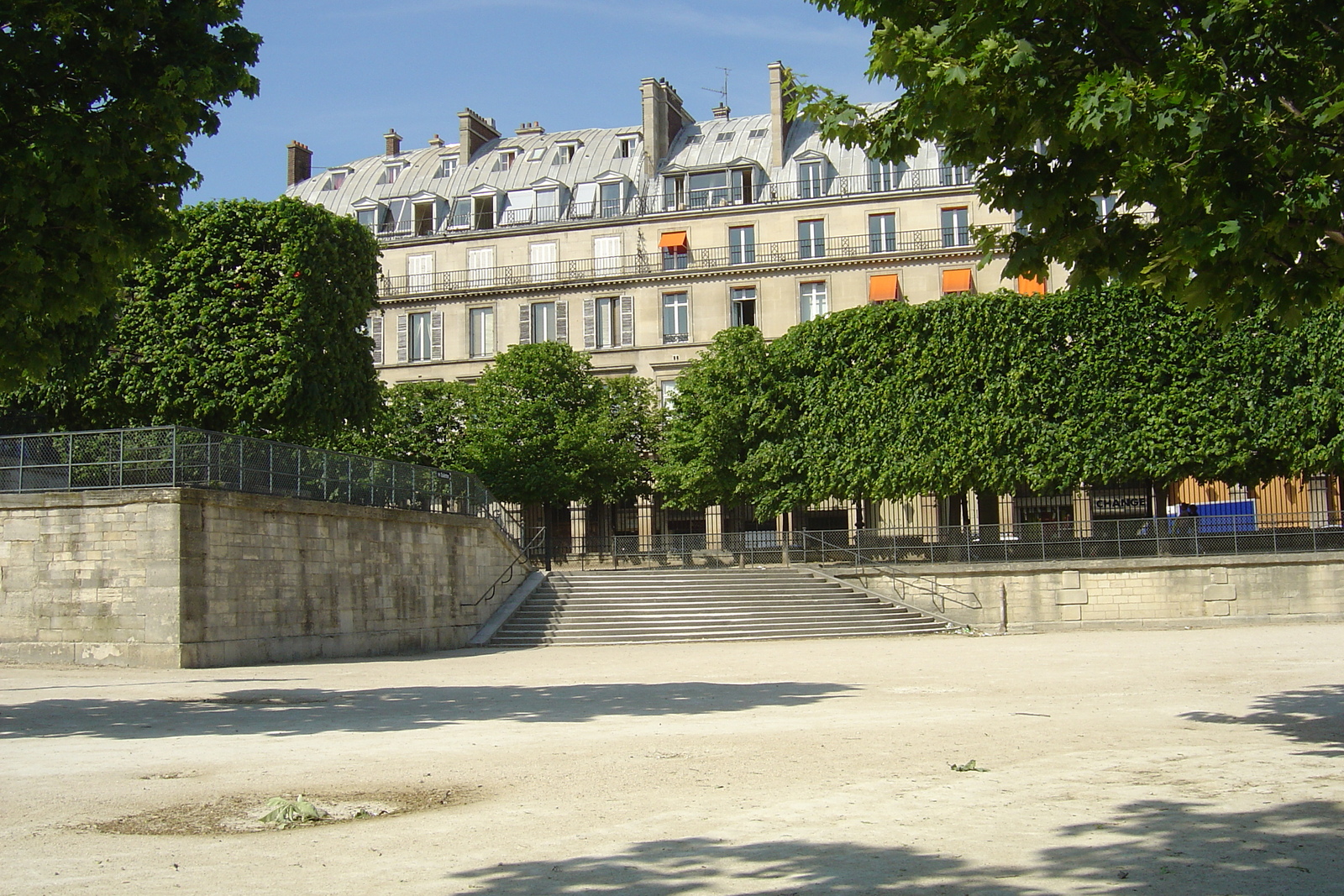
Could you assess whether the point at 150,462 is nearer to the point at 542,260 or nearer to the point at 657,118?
the point at 542,260

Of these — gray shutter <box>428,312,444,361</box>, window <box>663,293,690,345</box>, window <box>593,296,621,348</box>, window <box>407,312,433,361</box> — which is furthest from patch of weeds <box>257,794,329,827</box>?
window <box>407,312,433,361</box>

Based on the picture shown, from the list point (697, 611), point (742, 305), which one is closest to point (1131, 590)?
point (697, 611)

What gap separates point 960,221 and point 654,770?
38.3m

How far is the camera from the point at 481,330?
47156mm

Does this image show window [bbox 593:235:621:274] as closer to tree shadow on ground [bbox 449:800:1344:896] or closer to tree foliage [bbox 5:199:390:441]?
tree foliage [bbox 5:199:390:441]

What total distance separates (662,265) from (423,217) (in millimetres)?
11151

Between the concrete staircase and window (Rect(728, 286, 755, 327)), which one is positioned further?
window (Rect(728, 286, 755, 327))

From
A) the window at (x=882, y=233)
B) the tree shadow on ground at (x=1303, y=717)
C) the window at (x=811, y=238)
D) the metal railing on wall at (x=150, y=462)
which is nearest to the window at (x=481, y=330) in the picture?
the window at (x=811, y=238)

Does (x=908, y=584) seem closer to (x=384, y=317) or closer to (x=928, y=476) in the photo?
(x=928, y=476)

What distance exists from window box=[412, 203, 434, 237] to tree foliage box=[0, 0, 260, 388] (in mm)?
39078

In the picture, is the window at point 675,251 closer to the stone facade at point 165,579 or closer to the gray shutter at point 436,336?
the gray shutter at point 436,336

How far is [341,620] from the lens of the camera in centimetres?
2212

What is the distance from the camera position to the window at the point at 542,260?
46.7 metres

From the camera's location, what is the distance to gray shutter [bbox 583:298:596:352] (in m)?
46.0
